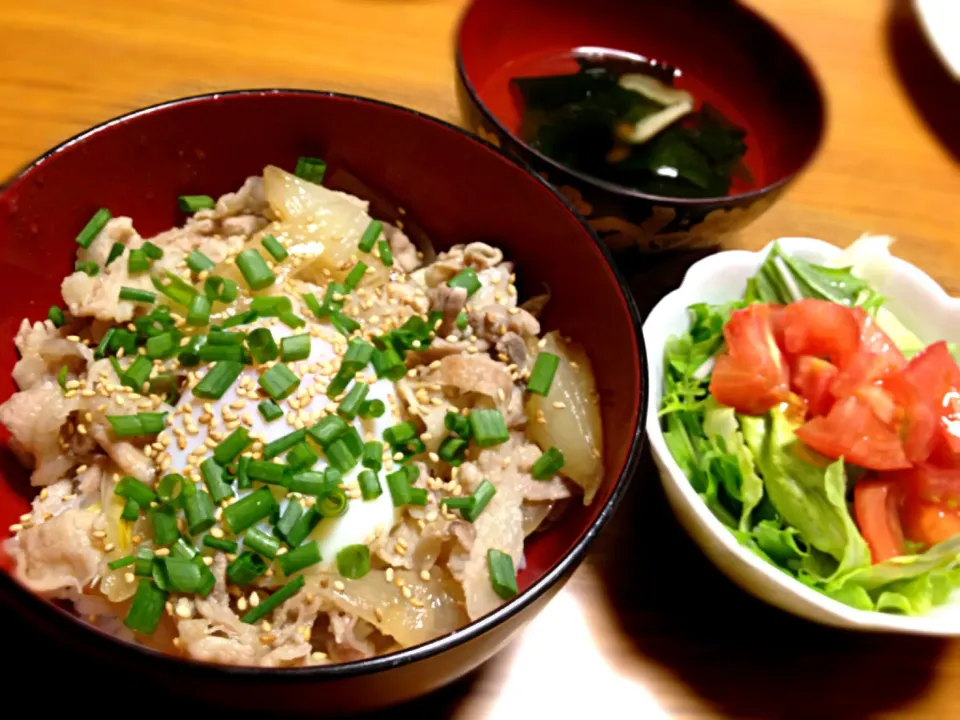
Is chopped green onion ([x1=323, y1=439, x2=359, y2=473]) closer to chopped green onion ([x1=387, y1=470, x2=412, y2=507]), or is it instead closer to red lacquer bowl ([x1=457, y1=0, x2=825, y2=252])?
chopped green onion ([x1=387, y1=470, x2=412, y2=507])

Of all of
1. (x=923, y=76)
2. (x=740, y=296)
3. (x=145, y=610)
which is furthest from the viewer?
(x=923, y=76)

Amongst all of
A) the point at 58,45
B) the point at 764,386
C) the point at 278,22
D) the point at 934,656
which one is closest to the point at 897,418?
the point at 764,386

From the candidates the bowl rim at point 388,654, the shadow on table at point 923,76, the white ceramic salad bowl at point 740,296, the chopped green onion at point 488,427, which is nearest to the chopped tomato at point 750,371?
the white ceramic salad bowl at point 740,296

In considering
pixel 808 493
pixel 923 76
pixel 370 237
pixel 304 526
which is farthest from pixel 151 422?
pixel 923 76

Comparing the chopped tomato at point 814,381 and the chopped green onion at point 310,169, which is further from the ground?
the chopped green onion at point 310,169

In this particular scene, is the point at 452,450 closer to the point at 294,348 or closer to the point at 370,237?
the point at 294,348

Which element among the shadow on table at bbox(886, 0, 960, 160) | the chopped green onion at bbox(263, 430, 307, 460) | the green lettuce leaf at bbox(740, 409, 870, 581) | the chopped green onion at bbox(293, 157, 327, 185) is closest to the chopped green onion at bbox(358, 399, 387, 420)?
the chopped green onion at bbox(263, 430, 307, 460)

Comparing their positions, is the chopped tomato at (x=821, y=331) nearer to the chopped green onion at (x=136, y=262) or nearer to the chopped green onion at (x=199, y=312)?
the chopped green onion at (x=199, y=312)
